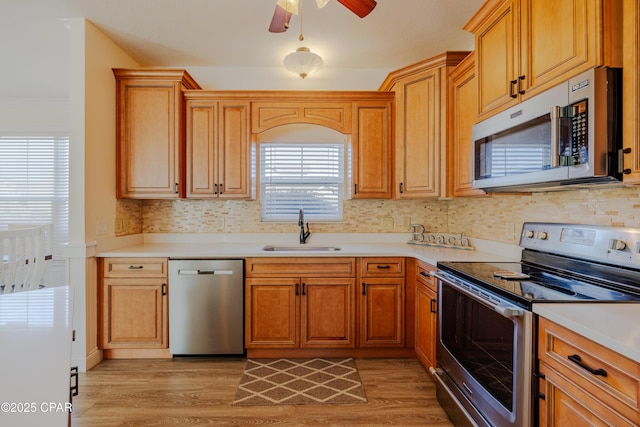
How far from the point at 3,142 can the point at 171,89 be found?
9.33 feet

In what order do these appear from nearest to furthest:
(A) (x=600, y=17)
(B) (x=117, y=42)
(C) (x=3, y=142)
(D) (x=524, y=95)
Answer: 1. (A) (x=600, y=17)
2. (D) (x=524, y=95)
3. (B) (x=117, y=42)
4. (C) (x=3, y=142)

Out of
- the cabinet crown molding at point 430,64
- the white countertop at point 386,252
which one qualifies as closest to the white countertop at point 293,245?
the white countertop at point 386,252

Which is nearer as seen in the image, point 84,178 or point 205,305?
point 84,178

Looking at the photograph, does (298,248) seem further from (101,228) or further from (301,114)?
(101,228)

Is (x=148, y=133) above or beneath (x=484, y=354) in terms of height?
above

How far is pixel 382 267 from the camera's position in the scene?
268 centimetres

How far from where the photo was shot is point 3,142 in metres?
4.07

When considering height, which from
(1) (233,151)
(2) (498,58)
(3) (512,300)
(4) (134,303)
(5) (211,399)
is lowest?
(5) (211,399)

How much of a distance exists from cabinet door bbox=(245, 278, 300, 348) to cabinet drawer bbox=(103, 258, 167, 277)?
739 mm

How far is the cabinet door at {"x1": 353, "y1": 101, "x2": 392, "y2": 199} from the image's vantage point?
9.84 ft

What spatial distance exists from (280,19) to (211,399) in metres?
2.35

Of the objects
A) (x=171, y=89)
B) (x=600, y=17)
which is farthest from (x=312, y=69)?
(x=600, y=17)

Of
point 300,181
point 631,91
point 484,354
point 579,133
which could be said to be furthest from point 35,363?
point 300,181

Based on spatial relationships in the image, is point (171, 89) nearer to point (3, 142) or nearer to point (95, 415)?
point (95, 415)
